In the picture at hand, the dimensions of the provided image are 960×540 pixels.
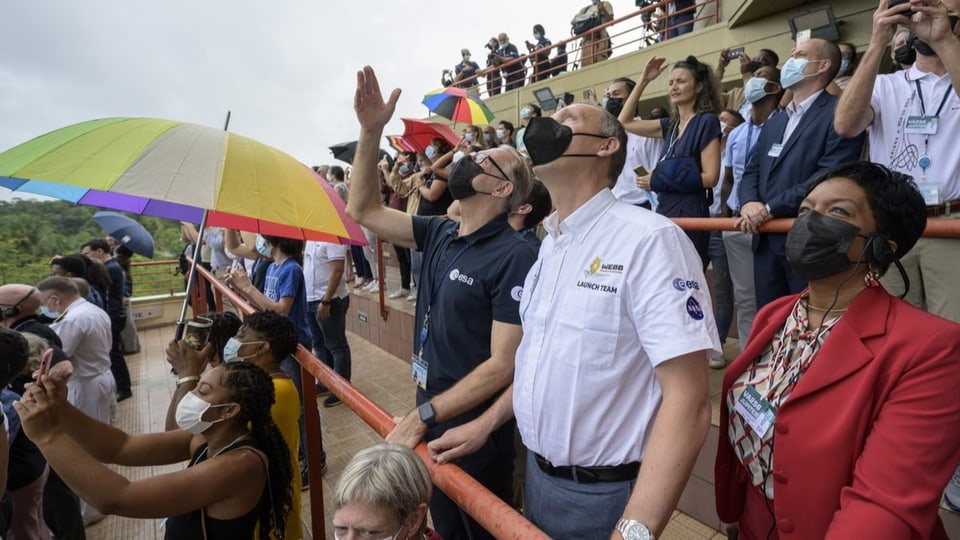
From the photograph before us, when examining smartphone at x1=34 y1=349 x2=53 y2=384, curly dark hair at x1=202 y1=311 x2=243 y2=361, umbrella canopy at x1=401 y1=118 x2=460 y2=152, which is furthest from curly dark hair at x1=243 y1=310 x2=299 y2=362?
umbrella canopy at x1=401 y1=118 x2=460 y2=152

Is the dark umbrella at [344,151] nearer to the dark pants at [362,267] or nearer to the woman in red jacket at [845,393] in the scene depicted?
the dark pants at [362,267]

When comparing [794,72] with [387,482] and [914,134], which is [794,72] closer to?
[914,134]

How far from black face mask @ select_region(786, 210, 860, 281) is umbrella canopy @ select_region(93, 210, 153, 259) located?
8.53m

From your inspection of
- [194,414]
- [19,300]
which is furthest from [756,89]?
[19,300]

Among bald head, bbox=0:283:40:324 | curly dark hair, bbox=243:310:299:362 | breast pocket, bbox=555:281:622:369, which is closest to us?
breast pocket, bbox=555:281:622:369

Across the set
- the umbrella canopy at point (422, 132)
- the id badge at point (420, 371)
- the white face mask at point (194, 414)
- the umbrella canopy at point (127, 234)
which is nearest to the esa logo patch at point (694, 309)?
the id badge at point (420, 371)

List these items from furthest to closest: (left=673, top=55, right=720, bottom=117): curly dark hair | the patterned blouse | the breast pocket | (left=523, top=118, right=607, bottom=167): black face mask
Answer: (left=673, top=55, right=720, bottom=117): curly dark hair
(left=523, top=118, right=607, bottom=167): black face mask
the patterned blouse
the breast pocket

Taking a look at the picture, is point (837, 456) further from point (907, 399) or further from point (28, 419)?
point (28, 419)

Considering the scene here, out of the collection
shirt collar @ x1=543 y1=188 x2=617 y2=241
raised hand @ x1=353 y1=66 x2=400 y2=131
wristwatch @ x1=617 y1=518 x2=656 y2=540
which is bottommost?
wristwatch @ x1=617 y1=518 x2=656 y2=540

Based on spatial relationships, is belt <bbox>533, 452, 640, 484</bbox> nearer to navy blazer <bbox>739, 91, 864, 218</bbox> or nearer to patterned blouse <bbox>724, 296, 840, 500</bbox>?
patterned blouse <bbox>724, 296, 840, 500</bbox>

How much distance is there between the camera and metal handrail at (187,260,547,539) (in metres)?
1.00

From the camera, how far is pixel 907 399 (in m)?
1.07

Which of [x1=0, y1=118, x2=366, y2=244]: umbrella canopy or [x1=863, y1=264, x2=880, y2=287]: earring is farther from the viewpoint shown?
[x1=0, y1=118, x2=366, y2=244]: umbrella canopy

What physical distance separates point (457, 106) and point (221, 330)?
5.68m
